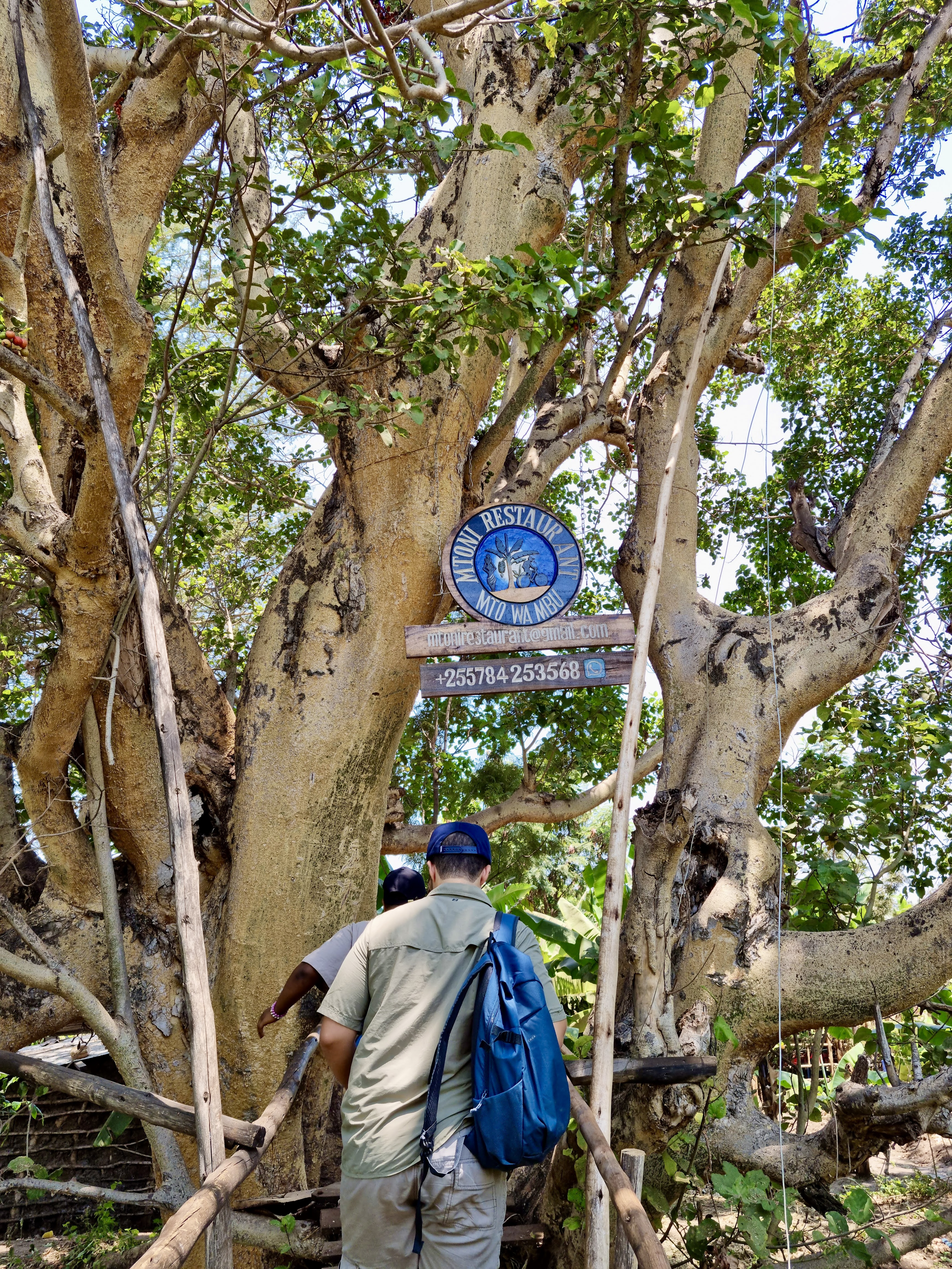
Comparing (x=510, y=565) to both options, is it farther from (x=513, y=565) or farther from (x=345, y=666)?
(x=345, y=666)

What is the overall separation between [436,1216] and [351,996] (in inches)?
19.9

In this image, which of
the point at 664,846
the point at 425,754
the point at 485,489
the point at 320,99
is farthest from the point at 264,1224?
the point at 425,754

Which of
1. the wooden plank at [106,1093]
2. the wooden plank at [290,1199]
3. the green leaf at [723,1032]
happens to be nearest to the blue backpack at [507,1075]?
the wooden plank at [106,1093]

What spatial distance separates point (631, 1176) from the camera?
2.59 metres

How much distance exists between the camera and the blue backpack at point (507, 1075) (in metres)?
2.04

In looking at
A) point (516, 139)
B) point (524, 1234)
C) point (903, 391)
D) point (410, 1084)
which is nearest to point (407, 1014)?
point (410, 1084)

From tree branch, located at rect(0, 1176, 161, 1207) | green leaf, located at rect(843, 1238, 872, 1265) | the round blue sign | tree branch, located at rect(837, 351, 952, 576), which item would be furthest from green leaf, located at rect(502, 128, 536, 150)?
green leaf, located at rect(843, 1238, 872, 1265)

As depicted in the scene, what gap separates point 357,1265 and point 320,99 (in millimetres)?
3530

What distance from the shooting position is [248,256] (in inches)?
157

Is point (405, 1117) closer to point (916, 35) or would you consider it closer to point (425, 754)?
point (425, 754)

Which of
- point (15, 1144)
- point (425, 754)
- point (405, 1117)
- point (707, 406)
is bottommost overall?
point (15, 1144)

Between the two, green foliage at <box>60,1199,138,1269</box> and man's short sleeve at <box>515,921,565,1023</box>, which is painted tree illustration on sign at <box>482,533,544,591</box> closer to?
man's short sleeve at <box>515,921,565,1023</box>

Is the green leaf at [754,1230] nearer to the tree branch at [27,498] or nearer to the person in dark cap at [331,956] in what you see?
the person in dark cap at [331,956]

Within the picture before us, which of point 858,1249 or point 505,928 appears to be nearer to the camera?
point 505,928
